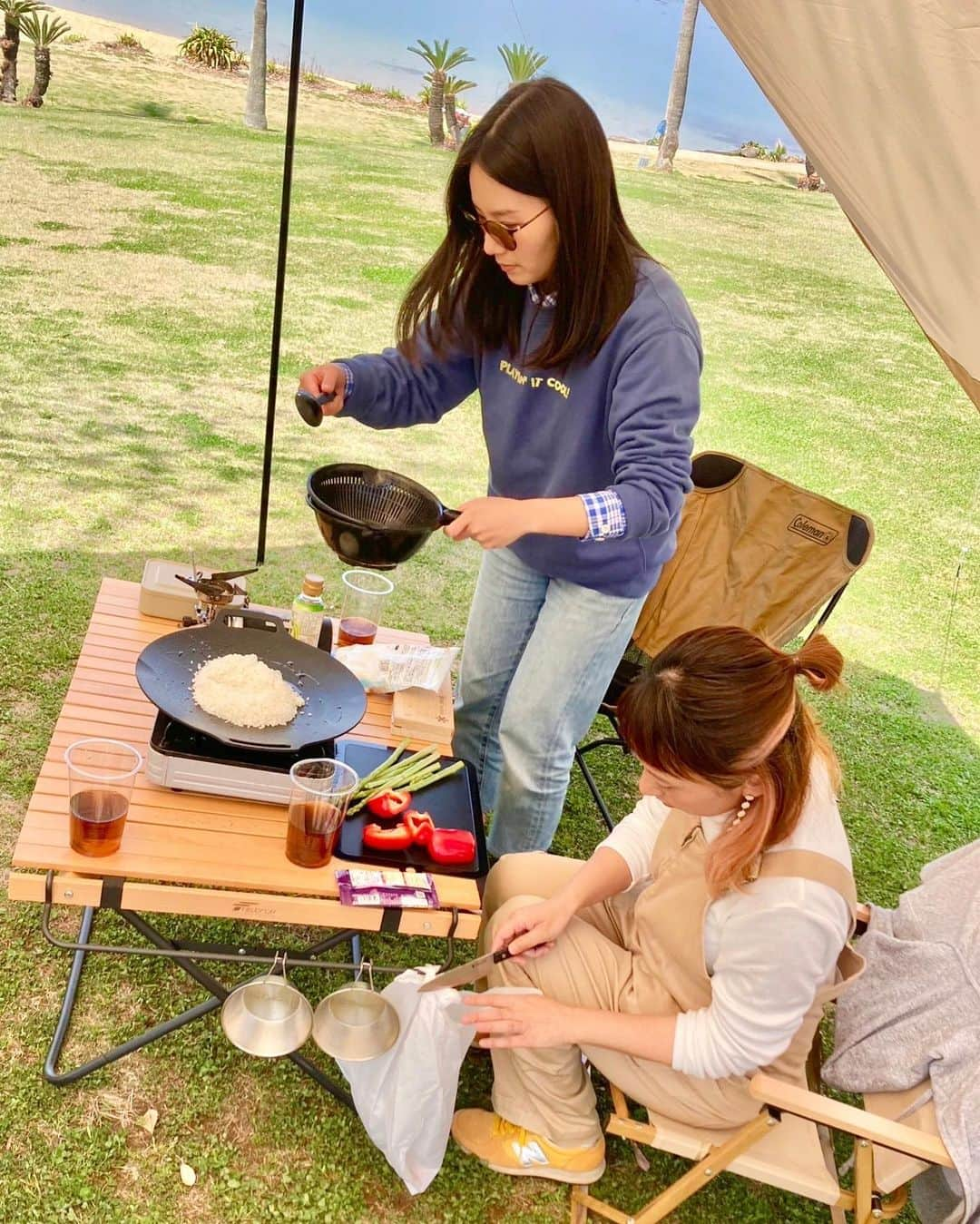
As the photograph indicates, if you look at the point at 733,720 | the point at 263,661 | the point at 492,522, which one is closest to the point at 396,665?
the point at 263,661

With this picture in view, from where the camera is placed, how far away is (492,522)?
1.91 m

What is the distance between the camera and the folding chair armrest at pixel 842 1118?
1.62 metres

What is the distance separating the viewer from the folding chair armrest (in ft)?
5.33

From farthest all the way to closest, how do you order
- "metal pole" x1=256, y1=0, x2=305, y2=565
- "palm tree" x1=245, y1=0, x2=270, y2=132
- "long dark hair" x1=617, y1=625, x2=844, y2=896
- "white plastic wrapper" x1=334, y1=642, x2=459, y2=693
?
"palm tree" x1=245, y1=0, x2=270, y2=132 < "metal pole" x1=256, y1=0, x2=305, y2=565 < "white plastic wrapper" x1=334, y1=642, x2=459, y2=693 < "long dark hair" x1=617, y1=625, x2=844, y2=896

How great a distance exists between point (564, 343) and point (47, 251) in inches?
335

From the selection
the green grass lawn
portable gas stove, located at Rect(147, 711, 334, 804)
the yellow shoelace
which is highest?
portable gas stove, located at Rect(147, 711, 334, 804)

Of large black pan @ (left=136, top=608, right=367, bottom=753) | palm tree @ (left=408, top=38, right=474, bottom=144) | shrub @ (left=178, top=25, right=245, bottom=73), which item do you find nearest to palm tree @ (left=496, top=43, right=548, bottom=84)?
palm tree @ (left=408, top=38, right=474, bottom=144)

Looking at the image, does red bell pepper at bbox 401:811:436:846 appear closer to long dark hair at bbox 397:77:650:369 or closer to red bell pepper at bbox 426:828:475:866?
red bell pepper at bbox 426:828:475:866

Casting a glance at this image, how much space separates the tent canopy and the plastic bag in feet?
4.63

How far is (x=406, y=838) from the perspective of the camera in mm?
1977

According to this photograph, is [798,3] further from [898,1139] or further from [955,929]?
[898,1139]

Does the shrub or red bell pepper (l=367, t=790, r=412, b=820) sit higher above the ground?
red bell pepper (l=367, t=790, r=412, b=820)

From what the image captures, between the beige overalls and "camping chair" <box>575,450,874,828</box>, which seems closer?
the beige overalls

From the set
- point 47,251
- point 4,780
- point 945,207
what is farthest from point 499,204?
point 47,251
